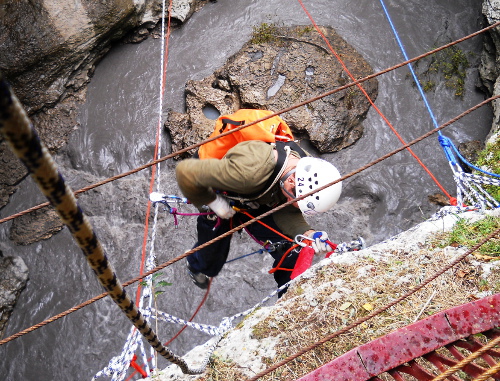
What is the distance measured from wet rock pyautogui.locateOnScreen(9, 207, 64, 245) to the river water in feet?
0.35

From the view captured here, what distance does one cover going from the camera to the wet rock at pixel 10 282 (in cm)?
542

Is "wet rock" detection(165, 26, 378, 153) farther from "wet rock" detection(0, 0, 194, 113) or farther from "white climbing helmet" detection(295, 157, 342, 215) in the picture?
"white climbing helmet" detection(295, 157, 342, 215)

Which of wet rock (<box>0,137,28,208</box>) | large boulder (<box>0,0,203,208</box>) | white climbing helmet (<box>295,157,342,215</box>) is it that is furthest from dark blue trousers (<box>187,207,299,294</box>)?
large boulder (<box>0,0,203,208</box>)

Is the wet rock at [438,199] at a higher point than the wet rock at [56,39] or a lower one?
lower

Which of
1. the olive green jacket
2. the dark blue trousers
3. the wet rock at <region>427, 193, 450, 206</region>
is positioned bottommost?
the wet rock at <region>427, 193, 450, 206</region>

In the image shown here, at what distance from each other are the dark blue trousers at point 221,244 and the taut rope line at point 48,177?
6.90 feet

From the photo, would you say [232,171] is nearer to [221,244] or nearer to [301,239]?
[301,239]

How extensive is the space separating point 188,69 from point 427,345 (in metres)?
5.67

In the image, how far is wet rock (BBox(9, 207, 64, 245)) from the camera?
580cm

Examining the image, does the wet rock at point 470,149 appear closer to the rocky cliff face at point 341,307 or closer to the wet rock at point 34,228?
the rocky cliff face at point 341,307

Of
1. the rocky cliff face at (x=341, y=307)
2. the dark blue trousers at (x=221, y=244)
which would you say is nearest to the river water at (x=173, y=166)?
the dark blue trousers at (x=221, y=244)

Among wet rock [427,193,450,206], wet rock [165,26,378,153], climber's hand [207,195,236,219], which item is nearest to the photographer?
climber's hand [207,195,236,219]

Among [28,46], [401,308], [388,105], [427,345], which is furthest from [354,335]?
[28,46]

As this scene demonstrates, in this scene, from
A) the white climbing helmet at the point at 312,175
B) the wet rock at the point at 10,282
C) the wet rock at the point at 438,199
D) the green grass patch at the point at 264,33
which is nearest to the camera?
the white climbing helmet at the point at 312,175
